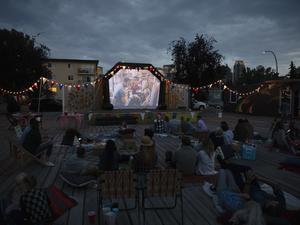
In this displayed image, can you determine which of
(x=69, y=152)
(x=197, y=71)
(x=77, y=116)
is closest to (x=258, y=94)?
(x=197, y=71)

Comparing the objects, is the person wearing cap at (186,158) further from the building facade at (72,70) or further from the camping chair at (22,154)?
the building facade at (72,70)

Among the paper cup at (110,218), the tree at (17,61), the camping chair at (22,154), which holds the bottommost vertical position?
the paper cup at (110,218)

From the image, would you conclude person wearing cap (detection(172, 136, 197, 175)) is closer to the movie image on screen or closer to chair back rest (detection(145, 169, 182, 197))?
chair back rest (detection(145, 169, 182, 197))

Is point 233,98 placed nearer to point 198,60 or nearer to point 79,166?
point 198,60

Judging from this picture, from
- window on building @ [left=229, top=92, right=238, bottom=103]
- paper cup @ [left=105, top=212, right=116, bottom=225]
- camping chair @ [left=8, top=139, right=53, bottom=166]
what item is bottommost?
paper cup @ [left=105, top=212, right=116, bottom=225]

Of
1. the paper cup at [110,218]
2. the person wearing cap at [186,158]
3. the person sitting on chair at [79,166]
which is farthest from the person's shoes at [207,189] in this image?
the person sitting on chair at [79,166]

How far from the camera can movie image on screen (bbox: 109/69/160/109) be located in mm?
26422

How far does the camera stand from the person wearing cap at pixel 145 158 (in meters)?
6.83

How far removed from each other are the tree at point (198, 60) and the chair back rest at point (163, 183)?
1130 inches

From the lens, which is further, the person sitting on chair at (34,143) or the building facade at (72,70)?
the building facade at (72,70)

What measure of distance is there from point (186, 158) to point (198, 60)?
26689mm

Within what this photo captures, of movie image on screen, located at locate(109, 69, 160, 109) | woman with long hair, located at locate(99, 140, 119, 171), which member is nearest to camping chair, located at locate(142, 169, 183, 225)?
woman with long hair, located at locate(99, 140, 119, 171)

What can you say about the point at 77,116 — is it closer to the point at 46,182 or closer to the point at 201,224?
the point at 46,182

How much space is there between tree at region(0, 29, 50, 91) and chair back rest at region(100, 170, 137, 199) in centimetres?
2715
